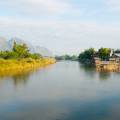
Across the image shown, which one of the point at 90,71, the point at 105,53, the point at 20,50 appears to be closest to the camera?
the point at 90,71

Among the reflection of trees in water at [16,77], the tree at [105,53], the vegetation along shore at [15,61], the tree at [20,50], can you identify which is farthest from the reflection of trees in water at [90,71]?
the tree at [105,53]

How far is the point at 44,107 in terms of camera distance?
17.7 meters

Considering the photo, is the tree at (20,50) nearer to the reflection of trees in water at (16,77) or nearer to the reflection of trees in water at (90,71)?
the reflection of trees in water at (90,71)

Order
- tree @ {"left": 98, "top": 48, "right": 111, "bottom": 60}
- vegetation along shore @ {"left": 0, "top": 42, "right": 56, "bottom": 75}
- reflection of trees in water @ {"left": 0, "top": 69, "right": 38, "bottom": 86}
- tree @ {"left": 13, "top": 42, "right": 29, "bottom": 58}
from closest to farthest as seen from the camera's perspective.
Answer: reflection of trees in water @ {"left": 0, "top": 69, "right": 38, "bottom": 86}, vegetation along shore @ {"left": 0, "top": 42, "right": 56, "bottom": 75}, tree @ {"left": 13, "top": 42, "right": 29, "bottom": 58}, tree @ {"left": 98, "top": 48, "right": 111, "bottom": 60}

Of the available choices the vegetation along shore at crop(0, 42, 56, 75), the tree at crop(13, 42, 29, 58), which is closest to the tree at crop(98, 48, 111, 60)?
the vegetation along shore at crop(0, 42, 56, 75)

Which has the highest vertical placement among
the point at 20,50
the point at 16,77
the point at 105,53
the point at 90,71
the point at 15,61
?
the point at 20,50

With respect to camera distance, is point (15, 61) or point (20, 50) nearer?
point (15, 61)

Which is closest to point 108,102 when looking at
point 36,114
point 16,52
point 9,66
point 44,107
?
point 44,107

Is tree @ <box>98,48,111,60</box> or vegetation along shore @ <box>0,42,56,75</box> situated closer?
vegetation along shore @ <box>0,42,56,75</box>

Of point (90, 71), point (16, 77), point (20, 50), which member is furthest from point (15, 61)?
point (16, 77)

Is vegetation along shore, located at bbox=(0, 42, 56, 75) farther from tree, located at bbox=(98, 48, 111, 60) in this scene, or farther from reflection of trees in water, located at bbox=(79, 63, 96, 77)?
tree, located at bbox=(98, 48, 111, 60)

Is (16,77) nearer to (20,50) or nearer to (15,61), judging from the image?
(15,61)

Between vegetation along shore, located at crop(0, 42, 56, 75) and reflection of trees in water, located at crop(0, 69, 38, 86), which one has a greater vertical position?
vegetation along shore, located at crop(0, 42, 56, 75)

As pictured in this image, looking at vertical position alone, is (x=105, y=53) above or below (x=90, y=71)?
above
